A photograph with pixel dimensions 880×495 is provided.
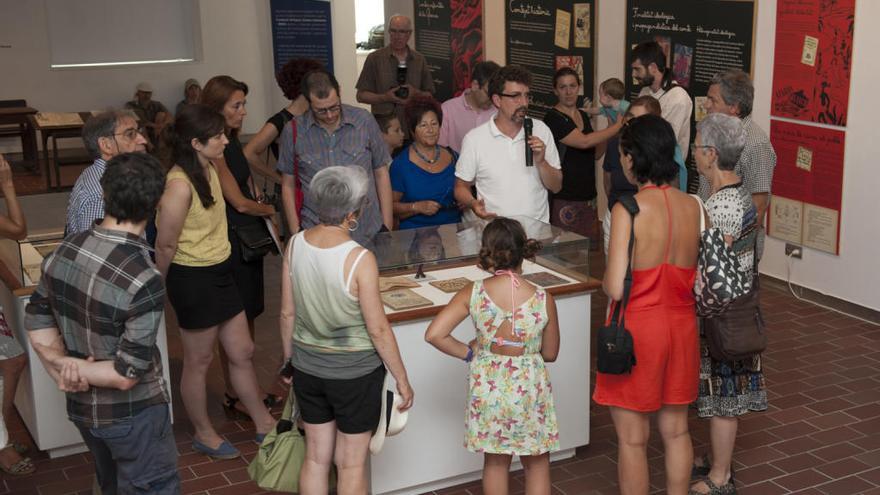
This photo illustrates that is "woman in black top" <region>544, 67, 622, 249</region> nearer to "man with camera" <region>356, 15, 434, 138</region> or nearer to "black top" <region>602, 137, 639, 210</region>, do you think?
"black top" <region>602, 137, 639, 210</region>

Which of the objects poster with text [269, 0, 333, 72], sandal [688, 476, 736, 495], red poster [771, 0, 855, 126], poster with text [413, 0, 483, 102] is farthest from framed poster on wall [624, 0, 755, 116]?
poster with text [269, 0, 333, 72]

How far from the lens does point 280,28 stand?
14.8 meters

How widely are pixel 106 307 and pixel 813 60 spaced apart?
555 centimetres

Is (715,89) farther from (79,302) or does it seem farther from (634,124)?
(79,302)

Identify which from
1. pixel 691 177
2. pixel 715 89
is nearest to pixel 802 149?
pixel 691 177

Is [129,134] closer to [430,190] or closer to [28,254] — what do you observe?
[28,254]

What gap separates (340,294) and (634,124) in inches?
50.1

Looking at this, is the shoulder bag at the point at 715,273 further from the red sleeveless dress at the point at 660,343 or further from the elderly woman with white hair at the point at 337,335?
the elderly woman with white hair at the point at 337,335

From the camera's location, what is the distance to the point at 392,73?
30.9ft

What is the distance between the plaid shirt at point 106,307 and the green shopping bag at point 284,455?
2.36 feet

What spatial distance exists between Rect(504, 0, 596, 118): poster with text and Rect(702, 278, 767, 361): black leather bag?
565cm

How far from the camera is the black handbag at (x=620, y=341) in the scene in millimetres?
3789

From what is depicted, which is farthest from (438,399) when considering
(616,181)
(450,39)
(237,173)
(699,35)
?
(450,39)

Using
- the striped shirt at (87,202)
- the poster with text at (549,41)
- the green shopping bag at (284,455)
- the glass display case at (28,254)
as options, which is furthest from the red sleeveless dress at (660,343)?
the poster with text at (549,41)
